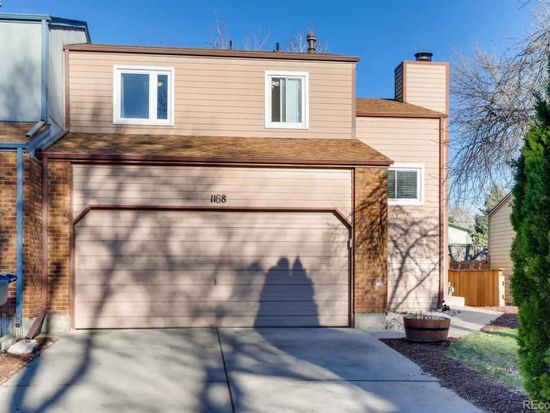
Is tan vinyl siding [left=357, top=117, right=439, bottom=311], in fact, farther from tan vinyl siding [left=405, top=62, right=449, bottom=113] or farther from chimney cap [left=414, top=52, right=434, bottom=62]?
chimney cap [left=414, top=52, right=434, bottom=62]

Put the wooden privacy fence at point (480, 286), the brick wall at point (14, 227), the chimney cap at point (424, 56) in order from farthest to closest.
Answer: the wooden privacy fence at point (480, 286)
the chimney cap at point (424, 56)
the brick wall at point (14, 227)

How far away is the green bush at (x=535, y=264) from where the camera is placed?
4664 mm

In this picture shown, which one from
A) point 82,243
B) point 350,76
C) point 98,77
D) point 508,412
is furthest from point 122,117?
point 508,412

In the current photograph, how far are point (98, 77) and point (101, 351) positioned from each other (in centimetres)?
607

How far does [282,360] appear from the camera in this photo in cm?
800

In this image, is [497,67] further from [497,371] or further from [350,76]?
[497,371]

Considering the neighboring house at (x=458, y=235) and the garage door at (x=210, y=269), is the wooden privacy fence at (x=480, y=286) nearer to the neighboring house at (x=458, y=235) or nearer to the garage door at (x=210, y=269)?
the garage door at (x=210, y=269)

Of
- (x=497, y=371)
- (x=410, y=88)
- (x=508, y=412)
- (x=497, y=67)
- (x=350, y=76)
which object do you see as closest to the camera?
(x=508, y=412)

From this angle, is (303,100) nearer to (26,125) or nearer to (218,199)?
(218,199)

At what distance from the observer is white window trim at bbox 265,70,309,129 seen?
12.3 metres

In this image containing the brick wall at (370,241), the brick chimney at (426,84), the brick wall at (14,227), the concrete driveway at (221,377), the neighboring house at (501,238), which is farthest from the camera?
the neighboring house at (501,238)

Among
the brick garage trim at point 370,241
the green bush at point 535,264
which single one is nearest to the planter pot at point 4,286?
the brick garage trim at point 370,241

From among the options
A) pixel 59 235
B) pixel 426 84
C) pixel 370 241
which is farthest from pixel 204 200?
pixel 426 84

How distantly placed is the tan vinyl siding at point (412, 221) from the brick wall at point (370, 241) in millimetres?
2892
